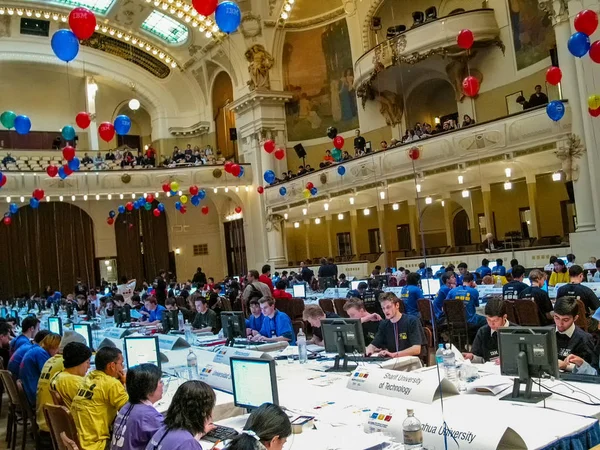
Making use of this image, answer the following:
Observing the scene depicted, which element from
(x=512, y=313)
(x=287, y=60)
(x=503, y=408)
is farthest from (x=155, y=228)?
(x=503, y=408)

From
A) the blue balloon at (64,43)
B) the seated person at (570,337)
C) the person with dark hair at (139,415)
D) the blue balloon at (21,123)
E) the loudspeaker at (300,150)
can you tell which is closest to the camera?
the person with dark hair at (139,415)

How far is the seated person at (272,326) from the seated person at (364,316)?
1.16 m

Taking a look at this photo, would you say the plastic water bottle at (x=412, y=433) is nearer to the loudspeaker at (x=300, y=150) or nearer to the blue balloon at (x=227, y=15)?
the blue balloon at (x=227, y=15)

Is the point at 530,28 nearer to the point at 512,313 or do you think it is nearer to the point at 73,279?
the point at 512,313

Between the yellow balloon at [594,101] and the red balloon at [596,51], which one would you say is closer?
the red balloon at [596,51]

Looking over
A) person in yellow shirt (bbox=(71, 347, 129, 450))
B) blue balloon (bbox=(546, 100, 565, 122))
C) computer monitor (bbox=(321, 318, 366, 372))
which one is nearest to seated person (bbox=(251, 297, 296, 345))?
computer monitor (bbox=(321, 318, 366, 372))

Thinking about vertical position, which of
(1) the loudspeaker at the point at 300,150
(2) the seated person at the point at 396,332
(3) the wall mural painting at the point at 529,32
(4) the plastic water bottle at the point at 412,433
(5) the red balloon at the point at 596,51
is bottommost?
(4) the plastic water bottle at the point at 412,433

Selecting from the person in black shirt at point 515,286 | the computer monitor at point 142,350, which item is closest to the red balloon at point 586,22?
the person in black shirt at point 515,286

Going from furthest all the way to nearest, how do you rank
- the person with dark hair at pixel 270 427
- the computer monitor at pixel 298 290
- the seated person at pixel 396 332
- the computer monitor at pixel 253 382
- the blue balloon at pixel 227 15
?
the computer monitor at pixel 298 290
the blue balloon at pixel 227 15
the seated person at pixel 396 332
the computer monitor at pixel 253 382
the person with dark hair at pixel 270 427

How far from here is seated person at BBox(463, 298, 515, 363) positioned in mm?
5445

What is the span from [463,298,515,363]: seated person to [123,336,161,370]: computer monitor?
322cm

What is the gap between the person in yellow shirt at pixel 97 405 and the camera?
184 inches

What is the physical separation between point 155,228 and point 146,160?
4.95 metres

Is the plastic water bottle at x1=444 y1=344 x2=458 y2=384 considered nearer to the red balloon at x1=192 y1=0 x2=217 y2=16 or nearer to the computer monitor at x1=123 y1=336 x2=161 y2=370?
the computer monitor at x1=123 y1=336 x2=161 y2=370
